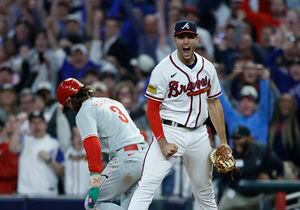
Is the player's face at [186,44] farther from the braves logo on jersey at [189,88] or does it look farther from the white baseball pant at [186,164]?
the white baseball pant at [186,164]

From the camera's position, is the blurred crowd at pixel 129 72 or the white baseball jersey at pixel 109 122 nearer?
the white baseball jersey at pixel 109 122

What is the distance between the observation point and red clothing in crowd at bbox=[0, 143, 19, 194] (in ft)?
46.2

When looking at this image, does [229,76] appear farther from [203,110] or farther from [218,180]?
[203,110]

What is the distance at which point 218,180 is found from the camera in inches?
523

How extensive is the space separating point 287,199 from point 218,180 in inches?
33.8

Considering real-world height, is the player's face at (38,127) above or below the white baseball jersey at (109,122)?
below

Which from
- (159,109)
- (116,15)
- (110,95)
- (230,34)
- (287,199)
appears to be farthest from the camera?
(116,15)

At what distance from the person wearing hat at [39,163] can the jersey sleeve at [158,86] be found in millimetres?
4112

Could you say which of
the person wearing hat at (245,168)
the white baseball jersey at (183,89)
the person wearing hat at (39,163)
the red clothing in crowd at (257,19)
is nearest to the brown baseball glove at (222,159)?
the white baseball jersey at (183,89)

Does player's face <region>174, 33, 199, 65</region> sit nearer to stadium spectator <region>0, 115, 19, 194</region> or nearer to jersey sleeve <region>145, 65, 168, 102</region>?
jersey sleeve <region>145, 65, 168, 102</region>

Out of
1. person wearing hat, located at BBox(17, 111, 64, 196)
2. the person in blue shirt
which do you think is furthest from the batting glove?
the person in blue shirt

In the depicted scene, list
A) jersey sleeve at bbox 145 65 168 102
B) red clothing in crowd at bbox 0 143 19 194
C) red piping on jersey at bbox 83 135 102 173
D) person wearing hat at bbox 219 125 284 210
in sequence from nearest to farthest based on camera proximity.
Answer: red piping on jersey at bbox 83 135 102 173 < jersey sleeve at bbox 145 65 168 102 < person wearing hat at bbox 219 125 284 210 < red clothing in crowd at bbox 0 143 19 194

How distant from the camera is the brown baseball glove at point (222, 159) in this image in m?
10.1

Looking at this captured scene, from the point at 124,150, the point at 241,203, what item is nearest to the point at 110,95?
the point at 241,203
